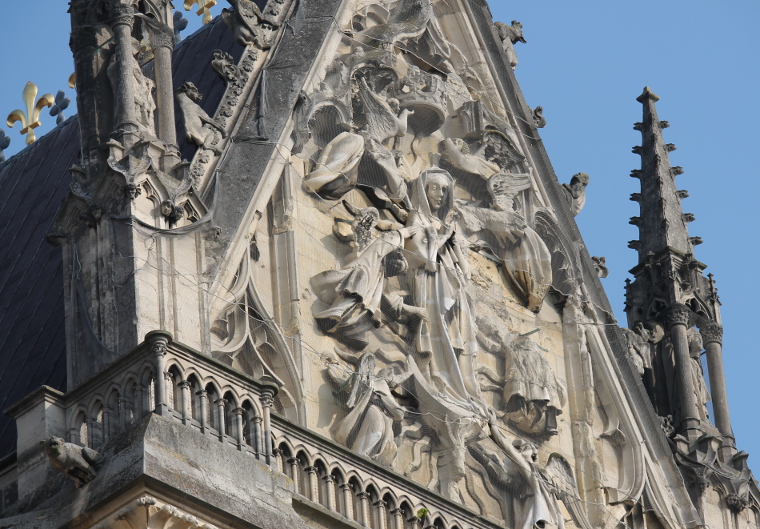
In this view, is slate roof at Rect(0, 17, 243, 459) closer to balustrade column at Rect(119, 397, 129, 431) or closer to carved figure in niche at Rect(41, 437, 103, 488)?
balustrade column at Rect(119, 397, 129, 431)

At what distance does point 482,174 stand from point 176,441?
7076 mm

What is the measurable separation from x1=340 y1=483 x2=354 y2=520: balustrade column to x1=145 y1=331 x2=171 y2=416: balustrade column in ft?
6.51

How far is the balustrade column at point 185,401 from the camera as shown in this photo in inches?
603

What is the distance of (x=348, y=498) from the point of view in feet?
54.6

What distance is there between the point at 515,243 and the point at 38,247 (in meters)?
4.61

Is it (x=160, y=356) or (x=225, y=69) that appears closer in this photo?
(x=160, y=356)

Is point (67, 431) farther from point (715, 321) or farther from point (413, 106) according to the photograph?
point (715, 321)

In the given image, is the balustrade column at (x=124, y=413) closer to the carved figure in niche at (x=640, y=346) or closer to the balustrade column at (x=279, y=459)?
the balustrade column at (x=279, y=459)

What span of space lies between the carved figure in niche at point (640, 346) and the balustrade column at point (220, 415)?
7115mm

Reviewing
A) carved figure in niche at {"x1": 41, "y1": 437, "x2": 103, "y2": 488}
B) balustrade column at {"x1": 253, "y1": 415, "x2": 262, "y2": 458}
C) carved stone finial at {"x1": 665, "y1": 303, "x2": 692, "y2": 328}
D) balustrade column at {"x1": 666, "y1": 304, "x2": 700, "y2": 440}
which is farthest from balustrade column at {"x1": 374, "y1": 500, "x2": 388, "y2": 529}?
carved stone finial at {"x1": 665, "y1": 303, "x2": 692, "y2": 328}

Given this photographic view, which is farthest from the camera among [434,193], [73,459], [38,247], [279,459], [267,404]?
[38,247]

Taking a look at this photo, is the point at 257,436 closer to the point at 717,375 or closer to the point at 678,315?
the point at 678,315

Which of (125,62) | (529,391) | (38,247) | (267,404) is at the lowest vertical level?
(267,404)

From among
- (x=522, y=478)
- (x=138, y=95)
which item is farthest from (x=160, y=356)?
(x=522, y=478)
